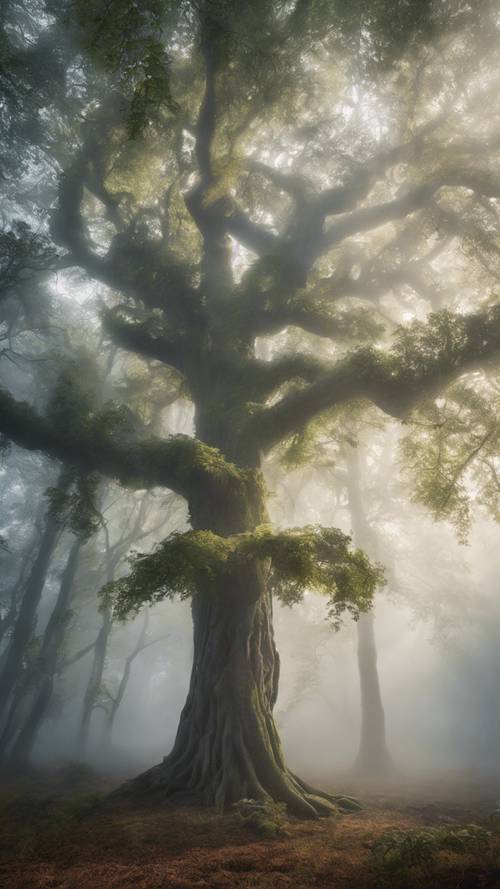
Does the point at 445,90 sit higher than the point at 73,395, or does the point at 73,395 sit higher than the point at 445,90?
the point at 445,90

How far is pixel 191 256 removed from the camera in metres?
16.2

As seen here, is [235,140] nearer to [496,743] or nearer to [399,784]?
[399,784]

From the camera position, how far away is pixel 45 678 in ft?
62.4

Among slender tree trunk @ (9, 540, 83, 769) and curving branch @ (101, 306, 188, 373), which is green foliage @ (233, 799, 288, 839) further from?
slender tree trunk @ (9, 540, 83, 769)

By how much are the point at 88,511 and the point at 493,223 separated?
46.3 ft

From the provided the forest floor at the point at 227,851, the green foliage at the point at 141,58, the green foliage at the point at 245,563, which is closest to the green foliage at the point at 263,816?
the forest floor at the point at 227,851

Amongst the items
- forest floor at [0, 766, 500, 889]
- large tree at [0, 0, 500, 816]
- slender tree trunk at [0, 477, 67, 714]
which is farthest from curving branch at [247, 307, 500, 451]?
slender tree trunk at [0, 477, 67, 714]

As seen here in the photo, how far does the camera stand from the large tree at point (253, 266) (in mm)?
7484

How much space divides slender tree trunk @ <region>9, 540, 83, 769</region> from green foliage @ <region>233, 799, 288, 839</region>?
509 inches

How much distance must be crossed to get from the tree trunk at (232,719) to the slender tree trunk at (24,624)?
37.9 feet

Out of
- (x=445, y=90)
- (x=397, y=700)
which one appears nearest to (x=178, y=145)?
(x=445, y=90)

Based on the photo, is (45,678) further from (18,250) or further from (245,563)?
(245,563)

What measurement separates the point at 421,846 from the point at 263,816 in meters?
2.86

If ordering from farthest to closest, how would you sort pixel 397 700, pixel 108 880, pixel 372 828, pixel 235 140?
pixel 397 700, pixel 235 140, pixel 372 828, pixel 108 880
